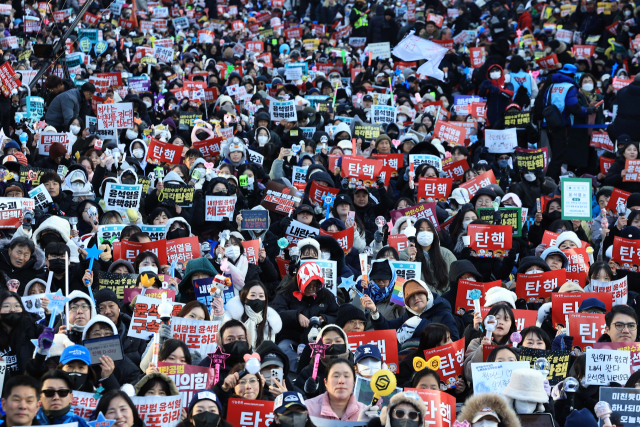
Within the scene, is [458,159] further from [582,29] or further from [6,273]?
[582,29]

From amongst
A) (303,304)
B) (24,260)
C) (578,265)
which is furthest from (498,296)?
(24,260)

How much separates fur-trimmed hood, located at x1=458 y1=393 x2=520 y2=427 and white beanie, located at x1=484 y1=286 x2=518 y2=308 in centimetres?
246

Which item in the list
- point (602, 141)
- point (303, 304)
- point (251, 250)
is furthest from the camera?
point (602, 141)

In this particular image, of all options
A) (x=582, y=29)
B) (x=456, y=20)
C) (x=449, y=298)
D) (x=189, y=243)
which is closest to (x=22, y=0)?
(x=456, y=20)

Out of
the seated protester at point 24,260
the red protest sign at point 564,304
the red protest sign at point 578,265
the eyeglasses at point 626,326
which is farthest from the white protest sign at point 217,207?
the eyeglasses at point 626,326

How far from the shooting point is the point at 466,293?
8.83 meters

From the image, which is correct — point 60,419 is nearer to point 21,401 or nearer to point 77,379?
point 21,401

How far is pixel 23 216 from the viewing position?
968cm

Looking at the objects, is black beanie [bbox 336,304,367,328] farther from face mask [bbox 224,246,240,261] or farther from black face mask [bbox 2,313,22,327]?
black face mask [bbox 2,313,22,327]

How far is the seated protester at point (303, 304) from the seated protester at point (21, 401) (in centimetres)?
311

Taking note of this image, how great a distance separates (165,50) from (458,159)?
27.7 ft

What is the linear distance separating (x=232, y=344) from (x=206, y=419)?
51.9 inches

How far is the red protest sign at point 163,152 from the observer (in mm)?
12758

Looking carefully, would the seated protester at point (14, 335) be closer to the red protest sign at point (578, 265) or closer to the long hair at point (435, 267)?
the long hair at point (435, 267)
